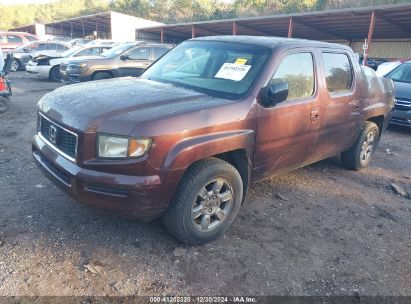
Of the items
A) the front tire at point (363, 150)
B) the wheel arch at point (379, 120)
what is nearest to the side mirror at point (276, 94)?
the front tire at point (363, 150)

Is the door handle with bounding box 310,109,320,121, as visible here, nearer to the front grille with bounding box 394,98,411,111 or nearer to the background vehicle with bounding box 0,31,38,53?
the front grille with bounding box 394,98,411,111

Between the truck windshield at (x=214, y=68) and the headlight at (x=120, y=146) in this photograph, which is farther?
the truck windshield at (x=214, y=68)

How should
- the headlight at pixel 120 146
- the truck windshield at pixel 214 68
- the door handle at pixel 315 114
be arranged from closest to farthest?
the headlight at pixel 120 146 < the truck windshield at pixel 214 68 < the door handle at pixel 315 114

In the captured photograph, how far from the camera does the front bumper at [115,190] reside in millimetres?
2615

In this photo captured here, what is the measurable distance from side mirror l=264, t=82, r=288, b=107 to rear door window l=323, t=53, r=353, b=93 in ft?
3.57

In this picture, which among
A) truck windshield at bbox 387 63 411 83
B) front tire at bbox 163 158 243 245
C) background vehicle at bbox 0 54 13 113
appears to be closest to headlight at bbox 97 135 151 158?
front tire at bbox 163 158 243 245

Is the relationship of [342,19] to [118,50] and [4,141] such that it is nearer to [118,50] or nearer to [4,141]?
[118,50]

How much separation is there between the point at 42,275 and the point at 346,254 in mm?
2618

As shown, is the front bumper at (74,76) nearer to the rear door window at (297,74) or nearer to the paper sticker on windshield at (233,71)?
the paper sticker on windshield at (233,71)

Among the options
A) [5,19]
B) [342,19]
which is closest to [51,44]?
[342,19]

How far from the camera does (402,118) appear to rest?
809cm

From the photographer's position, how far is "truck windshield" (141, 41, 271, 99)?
11.1ft

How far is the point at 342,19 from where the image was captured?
733 inches

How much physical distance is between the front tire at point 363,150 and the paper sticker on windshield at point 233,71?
99.3 inches
